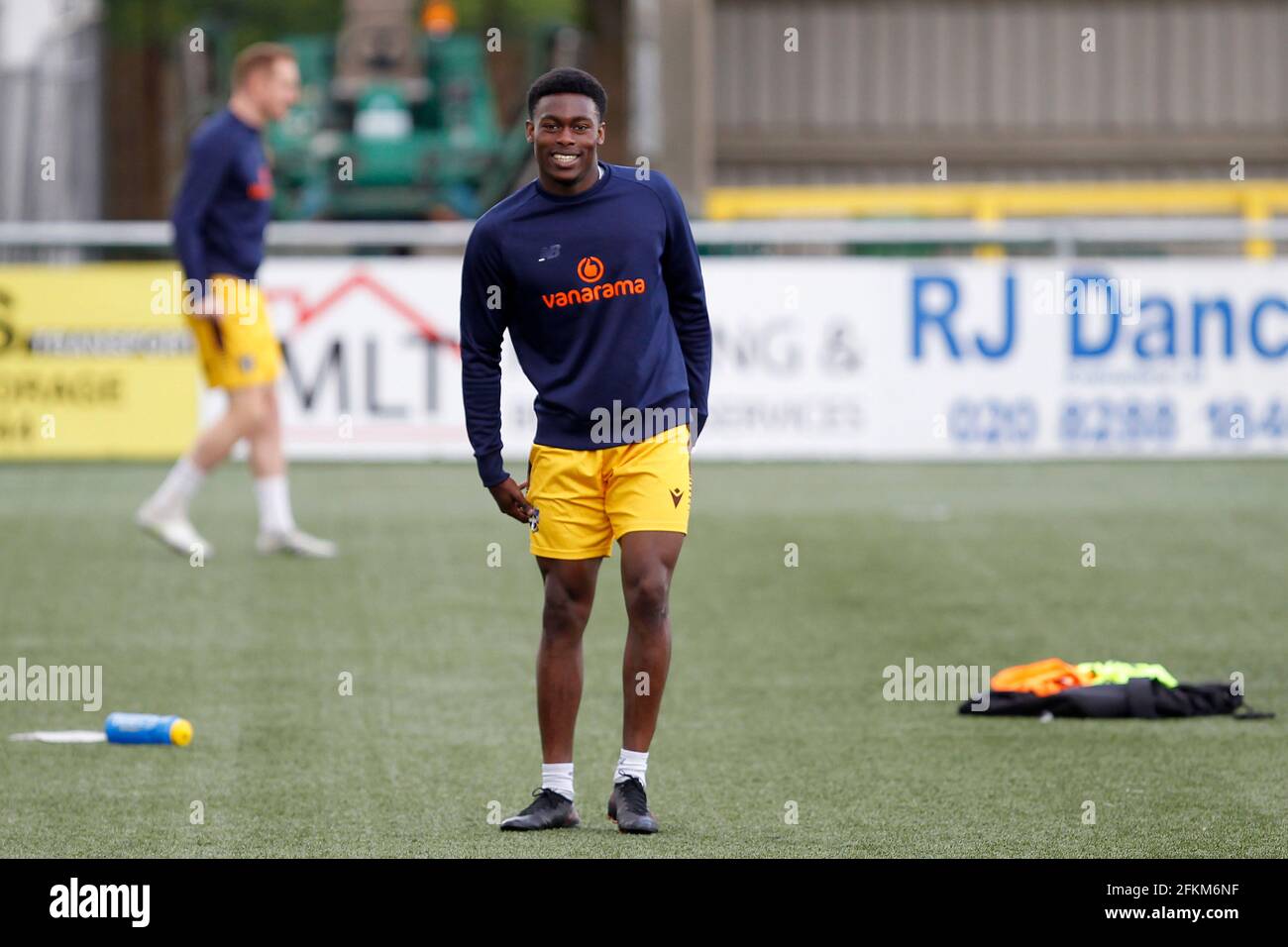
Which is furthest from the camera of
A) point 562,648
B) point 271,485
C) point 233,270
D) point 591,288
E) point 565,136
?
point 271,485

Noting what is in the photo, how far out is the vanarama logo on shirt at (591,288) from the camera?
599 centimetres

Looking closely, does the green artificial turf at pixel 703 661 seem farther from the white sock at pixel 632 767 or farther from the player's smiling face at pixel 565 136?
the player's smiling face at pixel 565 136

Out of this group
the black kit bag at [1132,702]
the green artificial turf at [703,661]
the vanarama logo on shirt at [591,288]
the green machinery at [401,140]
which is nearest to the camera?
the vanarama logo on shirt at [591,288]

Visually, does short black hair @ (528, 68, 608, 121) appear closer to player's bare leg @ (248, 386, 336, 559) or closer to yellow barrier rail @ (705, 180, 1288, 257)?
player's bare leg @ (248, 386, 336, 559)

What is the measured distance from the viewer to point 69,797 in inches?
260

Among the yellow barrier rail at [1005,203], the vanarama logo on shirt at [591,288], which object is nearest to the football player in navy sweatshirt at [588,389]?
the vanarama logo on shirt at [591,288]

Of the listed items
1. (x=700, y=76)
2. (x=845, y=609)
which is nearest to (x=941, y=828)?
(x=845, y=609)

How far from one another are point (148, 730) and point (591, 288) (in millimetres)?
2346

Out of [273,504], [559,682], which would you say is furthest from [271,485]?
[559,682]

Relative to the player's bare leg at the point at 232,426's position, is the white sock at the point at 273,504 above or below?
below

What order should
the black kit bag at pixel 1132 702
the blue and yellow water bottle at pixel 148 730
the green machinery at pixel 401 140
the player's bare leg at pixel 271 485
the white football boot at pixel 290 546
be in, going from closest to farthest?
the blue and yellow water bottle at pixel 148 730
the black kit bag at pixel 1132 702
the player's bare leg at pixel 271 485
the white football boot at pixel 290 546
the green machinery at pixel 401 140

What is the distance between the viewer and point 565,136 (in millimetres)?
5883

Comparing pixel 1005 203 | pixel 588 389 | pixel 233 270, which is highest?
pixel 1005 203

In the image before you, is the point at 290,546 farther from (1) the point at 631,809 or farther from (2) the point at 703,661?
(1) the point at 631,809
